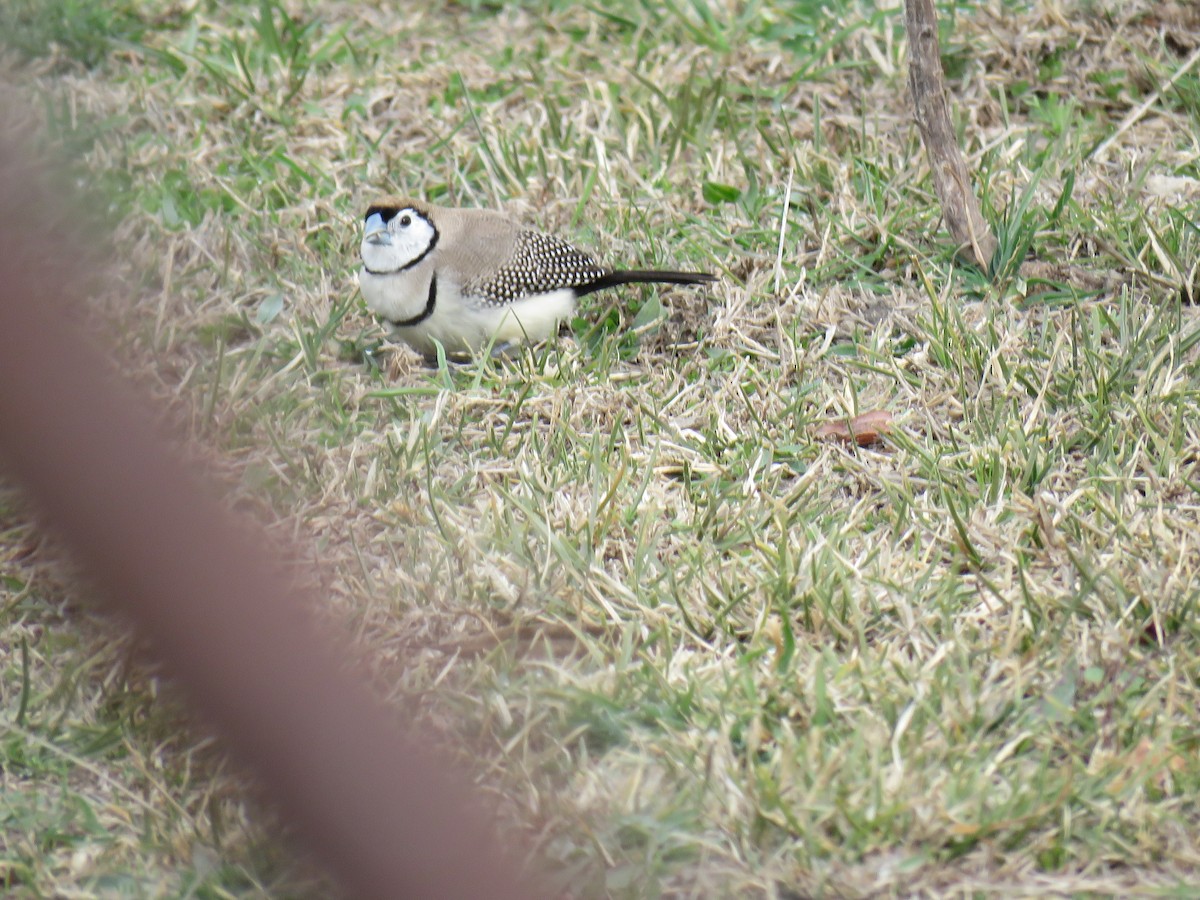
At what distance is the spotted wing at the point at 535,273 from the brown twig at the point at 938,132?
1098 mm

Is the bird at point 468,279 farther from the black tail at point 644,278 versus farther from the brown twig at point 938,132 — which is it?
the brown twig at point 938,132

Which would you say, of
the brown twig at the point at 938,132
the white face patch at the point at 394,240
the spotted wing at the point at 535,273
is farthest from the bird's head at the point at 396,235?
the brown twig at the point at 938,132

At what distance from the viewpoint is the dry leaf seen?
358 cm

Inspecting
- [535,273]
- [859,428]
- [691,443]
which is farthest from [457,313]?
[859,428]

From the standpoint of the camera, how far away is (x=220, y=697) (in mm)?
858

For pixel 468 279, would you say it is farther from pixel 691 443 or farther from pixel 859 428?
pixel 859 428

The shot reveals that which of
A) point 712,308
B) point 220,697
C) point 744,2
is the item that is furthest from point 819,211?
point 220,697

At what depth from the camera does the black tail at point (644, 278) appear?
4.12m

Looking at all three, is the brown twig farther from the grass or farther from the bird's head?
the bird's head

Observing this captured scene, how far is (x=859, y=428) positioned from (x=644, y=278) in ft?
2.99

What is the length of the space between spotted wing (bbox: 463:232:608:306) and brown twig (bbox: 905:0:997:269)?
1.10 meters

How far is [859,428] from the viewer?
11.8 feet

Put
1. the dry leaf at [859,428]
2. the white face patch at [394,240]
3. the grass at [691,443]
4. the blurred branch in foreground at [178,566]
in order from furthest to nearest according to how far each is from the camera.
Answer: the white face patch at [394,240] → the dry leaf at [859,428] → the grass at [691,443] → the blurred branch in foreground at [178,566]

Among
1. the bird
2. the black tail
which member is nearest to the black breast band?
the bird
